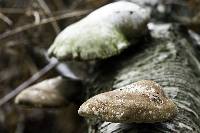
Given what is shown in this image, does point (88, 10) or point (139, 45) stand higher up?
point (139, 45)

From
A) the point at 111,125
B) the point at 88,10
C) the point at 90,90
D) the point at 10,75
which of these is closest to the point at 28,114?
the point at 10,75

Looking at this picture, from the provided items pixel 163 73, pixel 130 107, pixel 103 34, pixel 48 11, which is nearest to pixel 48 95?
pixel 103 34

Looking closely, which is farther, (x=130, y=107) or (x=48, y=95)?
(x=48, y=95)

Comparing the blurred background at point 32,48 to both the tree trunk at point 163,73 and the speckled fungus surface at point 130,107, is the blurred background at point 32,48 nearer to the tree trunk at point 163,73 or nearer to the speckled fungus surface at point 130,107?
the tree trunk at point 163,73

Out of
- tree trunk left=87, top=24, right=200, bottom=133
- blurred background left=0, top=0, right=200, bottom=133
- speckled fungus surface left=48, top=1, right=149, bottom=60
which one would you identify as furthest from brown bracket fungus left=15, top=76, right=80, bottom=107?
blurred background left=0, top=0, right=200, bottom=133

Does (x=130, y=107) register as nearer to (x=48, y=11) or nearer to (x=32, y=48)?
(x=48, y=11)

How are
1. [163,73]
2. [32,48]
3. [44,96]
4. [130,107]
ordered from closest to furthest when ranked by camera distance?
[130,107] < [163,73] < [44,96] < [32,48]

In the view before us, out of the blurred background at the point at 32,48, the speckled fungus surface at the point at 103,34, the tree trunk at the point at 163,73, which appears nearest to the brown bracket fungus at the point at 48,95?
the tree trunk at the point at 163,73

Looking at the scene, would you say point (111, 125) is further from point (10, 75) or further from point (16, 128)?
point (10, 75)
